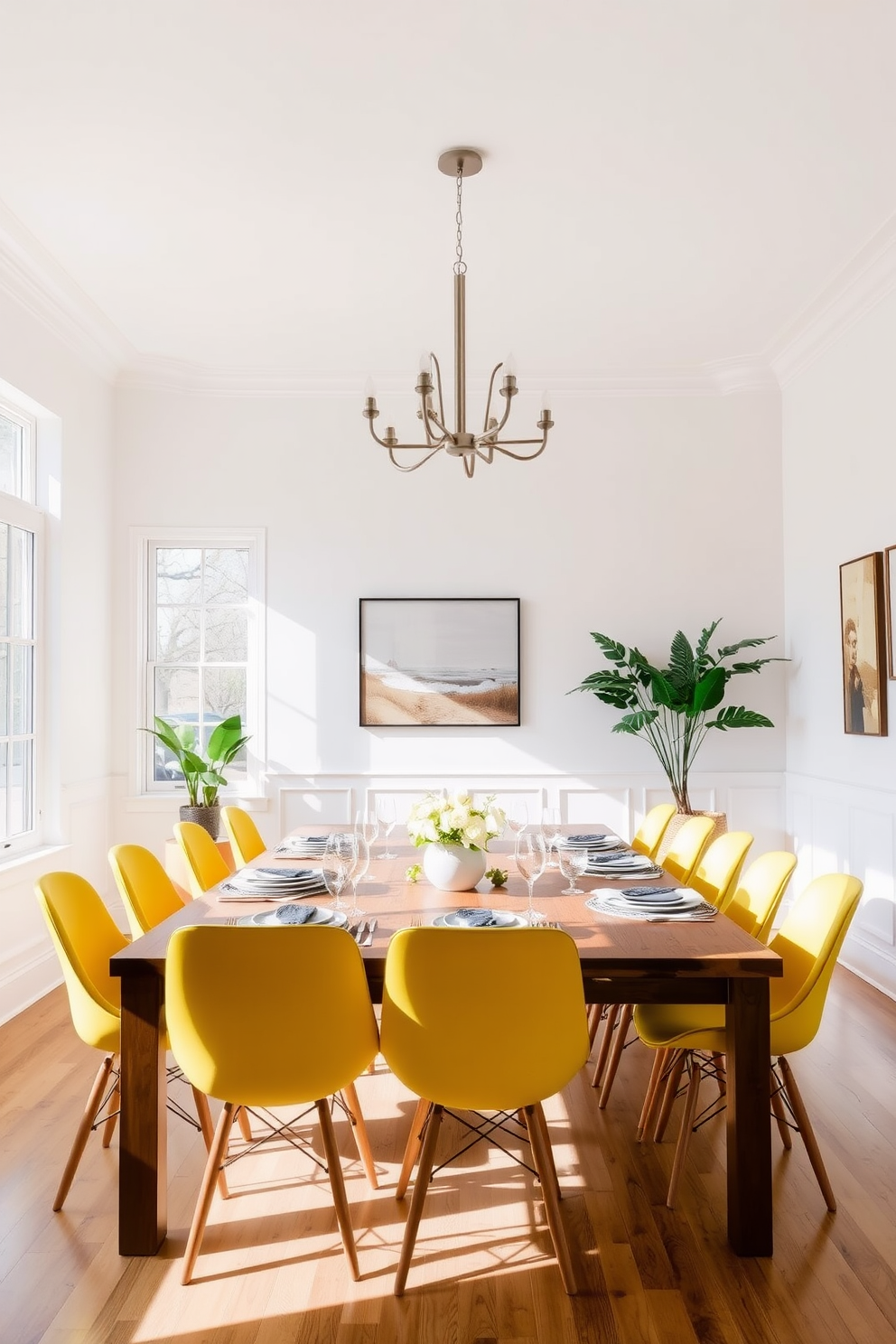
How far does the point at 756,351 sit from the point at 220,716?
375 centimetres

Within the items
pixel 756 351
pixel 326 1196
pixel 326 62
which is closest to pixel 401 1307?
pixel 326 1196

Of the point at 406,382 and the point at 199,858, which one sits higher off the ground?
the point at 406,382

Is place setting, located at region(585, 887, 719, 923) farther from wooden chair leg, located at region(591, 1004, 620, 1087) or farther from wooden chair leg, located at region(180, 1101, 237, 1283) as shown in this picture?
wooden chair leg, located at region(180, 1101, 237, 1283)

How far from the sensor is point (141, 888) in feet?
9.78

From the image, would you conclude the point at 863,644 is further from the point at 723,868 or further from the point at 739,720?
the point at 723,868

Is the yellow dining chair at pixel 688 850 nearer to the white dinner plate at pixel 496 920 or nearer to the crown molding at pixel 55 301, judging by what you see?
the white dinner plate at pixel 496 920

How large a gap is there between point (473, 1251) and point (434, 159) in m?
3.45

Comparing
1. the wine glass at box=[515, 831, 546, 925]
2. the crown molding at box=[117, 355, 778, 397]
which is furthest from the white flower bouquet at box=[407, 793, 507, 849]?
the crown molding at box=[117, 355, 778, 397]

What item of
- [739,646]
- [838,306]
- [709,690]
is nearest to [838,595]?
[739,646]

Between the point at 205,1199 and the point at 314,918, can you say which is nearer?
the point at 205,1199

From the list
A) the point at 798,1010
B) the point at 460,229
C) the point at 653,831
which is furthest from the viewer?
the point at 653,831

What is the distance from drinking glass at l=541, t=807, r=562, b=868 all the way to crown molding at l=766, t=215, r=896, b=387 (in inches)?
110

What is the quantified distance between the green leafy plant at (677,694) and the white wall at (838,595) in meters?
0.28

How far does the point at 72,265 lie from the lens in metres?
4.39
